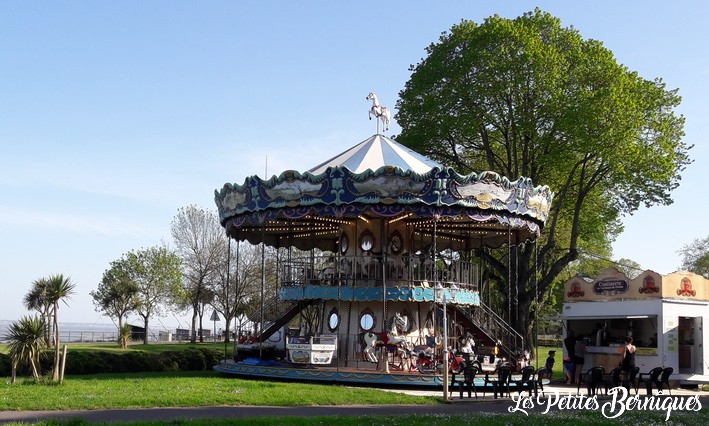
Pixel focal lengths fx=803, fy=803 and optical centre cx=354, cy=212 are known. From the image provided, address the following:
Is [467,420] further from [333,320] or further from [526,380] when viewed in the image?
[333,320]

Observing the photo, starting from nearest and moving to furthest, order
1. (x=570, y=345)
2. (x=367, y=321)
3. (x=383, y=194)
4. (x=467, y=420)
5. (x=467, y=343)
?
(x=467, y=420) → (x=383, y=194) → (x=467, y=343) → (x=367, y=321) → (x=570, y=345)

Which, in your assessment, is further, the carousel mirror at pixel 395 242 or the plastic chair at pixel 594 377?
the carousel mirror at pixel 395 242

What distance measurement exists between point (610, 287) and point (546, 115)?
986 cm

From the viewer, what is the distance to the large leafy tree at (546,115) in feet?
118

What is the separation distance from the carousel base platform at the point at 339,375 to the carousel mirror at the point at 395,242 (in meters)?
5.80

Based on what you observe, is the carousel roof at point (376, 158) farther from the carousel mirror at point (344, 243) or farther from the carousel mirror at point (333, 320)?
the carousel mirror at point (333, 320)

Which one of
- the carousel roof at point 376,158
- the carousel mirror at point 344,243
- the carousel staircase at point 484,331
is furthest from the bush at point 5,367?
the carousel staircase at point 484,331

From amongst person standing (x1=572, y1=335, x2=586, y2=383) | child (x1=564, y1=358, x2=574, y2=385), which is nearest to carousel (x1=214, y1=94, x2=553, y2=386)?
child (x1=564, y1=358, x2=574, y2=385)

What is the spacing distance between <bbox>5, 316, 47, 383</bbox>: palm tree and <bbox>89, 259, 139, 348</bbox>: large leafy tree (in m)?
35.1

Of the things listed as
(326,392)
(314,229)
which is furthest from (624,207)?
(326,392)

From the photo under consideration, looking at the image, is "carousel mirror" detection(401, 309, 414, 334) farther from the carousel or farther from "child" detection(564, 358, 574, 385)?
"child" detection(564, 358, 574, 385)

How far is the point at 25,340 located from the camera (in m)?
22.3

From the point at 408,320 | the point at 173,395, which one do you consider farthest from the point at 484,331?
the point at 173,395

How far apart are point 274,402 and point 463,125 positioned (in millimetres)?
22096
